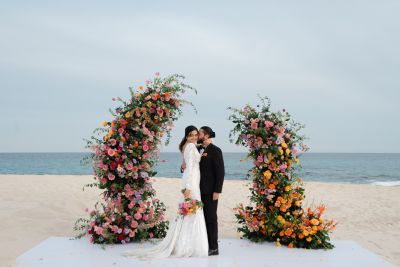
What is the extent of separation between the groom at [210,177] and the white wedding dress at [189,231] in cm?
11

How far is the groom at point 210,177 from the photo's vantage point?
6.60 meters

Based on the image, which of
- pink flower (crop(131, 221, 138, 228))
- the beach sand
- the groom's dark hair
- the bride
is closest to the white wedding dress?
the bride

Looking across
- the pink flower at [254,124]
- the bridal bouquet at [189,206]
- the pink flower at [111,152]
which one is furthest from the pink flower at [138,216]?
the pink flower at [254,124]

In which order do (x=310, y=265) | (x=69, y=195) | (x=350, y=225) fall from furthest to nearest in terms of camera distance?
(x=69, y=195)
(x=350, y=225)
(x=310, y=265)

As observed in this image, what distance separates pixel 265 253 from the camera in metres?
7.09

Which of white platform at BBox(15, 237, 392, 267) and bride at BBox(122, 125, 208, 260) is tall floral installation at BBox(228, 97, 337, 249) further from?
bride at BBox(122, 125, 208, 260)

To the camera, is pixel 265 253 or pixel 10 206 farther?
pixel 10 206

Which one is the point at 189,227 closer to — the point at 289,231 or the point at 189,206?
the point at 189,206

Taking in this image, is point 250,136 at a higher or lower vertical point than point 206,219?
higher

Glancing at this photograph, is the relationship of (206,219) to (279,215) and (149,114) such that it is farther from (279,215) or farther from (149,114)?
(149,114)

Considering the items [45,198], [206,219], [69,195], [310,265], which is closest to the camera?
[310,265]

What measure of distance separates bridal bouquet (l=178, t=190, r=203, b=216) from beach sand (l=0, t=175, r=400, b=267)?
190 cm

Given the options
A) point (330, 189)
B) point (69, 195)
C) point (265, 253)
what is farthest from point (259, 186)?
point (330, 189)

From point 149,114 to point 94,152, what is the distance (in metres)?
1.22
